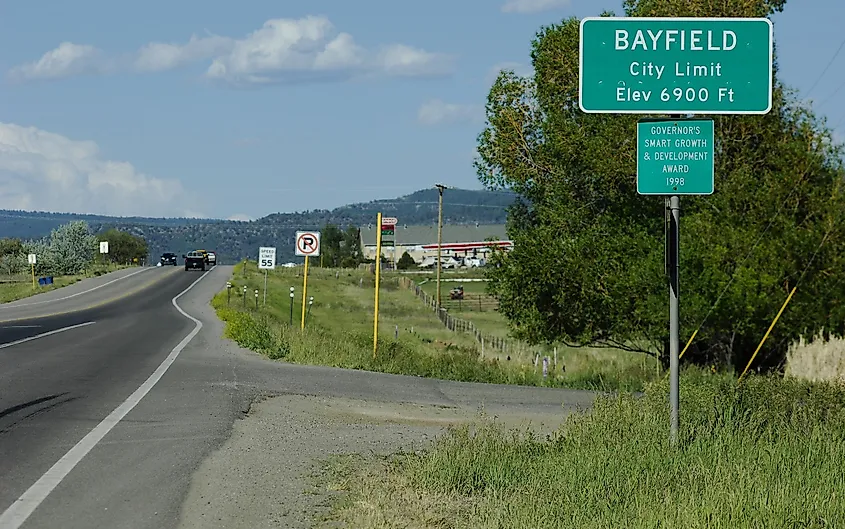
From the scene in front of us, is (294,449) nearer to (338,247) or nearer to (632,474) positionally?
(632,474)

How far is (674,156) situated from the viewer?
9.43m

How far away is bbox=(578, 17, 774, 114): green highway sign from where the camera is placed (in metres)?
9.55

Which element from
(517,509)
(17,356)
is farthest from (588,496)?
(17,356)

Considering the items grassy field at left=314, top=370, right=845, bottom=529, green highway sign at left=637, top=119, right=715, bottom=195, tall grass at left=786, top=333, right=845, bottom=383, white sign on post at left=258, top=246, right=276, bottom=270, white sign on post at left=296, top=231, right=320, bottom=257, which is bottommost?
tall grass at left=786, top=333, right=845, bottom=383

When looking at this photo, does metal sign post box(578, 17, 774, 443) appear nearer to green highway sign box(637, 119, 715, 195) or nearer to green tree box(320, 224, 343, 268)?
green highway sign box(637, 119, 715, 195)

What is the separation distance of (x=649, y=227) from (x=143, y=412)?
19.1m

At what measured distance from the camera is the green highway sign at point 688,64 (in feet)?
31.3

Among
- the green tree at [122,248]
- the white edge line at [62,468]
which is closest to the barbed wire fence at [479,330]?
the white edge line at [62,468]

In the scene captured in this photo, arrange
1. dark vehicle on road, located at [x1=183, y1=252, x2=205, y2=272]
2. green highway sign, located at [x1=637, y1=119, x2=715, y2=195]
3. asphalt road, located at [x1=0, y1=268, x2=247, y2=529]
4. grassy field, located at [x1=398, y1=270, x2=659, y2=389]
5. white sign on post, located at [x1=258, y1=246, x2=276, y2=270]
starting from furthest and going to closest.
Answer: dark vehicle on road, located at [x1=183, y1=252, x2=205, y2=272] < white sign on post, located at [x1=258, y1=246, x2=276, y2=270] < grassy field, located at [x1=398, y1=270, x2=659, y2=389] < green highway sign, located at [x1=637, y1=119, x2=715, y2=195] < asphalt road, located at [x1=0, y1=268, x2=247, y2=529]

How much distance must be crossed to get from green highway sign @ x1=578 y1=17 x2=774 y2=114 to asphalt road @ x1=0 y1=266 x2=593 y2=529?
4.30 metres

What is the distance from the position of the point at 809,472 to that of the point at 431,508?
2762 millimetres

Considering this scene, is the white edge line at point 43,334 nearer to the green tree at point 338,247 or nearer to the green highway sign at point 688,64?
the green highway sign at point 688,64

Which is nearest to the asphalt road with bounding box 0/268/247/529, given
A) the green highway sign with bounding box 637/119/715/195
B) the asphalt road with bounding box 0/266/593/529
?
the asphalt road with bounding box 0/266/593/529

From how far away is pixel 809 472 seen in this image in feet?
26.2
